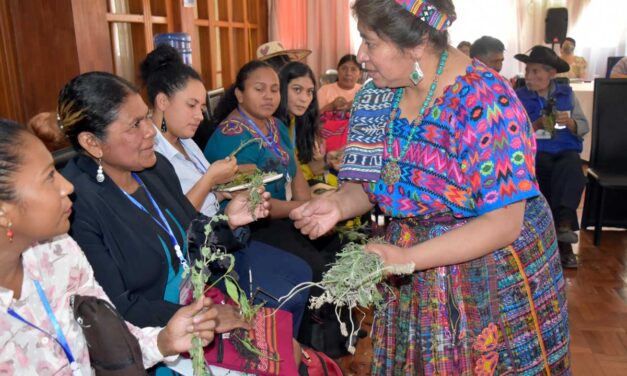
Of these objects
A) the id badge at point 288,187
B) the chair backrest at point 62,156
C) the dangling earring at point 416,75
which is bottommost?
the id badge at point 288,187

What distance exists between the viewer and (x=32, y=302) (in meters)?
1.22

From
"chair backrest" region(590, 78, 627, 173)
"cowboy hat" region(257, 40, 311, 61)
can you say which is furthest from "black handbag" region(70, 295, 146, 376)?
"chair backrest" region(590, 78, 627, 173)

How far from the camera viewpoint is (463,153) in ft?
4.28

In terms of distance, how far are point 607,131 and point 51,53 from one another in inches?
146

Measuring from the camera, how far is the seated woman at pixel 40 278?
1138mm

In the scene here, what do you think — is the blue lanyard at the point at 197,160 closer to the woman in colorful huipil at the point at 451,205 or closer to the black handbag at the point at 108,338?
the woman in colorful huipil at the point at 451,205

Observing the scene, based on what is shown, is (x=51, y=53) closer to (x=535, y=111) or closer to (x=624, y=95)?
(x=535, y=111)

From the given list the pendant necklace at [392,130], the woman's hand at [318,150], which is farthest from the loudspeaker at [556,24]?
the pendant necklace at [392,130]

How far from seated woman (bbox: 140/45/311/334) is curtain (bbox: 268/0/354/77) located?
4877 mm

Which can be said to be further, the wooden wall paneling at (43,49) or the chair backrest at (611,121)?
the chair backrest at (611,121)

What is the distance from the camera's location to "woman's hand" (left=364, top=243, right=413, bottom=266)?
1.29m

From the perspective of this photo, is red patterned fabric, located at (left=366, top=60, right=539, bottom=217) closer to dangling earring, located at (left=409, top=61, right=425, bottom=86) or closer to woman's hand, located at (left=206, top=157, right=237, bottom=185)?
dangling earring, located at (left=409, top=61, right=425, bottom=86)

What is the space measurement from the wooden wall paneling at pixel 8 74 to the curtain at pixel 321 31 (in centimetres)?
481

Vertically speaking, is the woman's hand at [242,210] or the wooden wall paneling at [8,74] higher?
the wooden wall paneling at [8,74]
